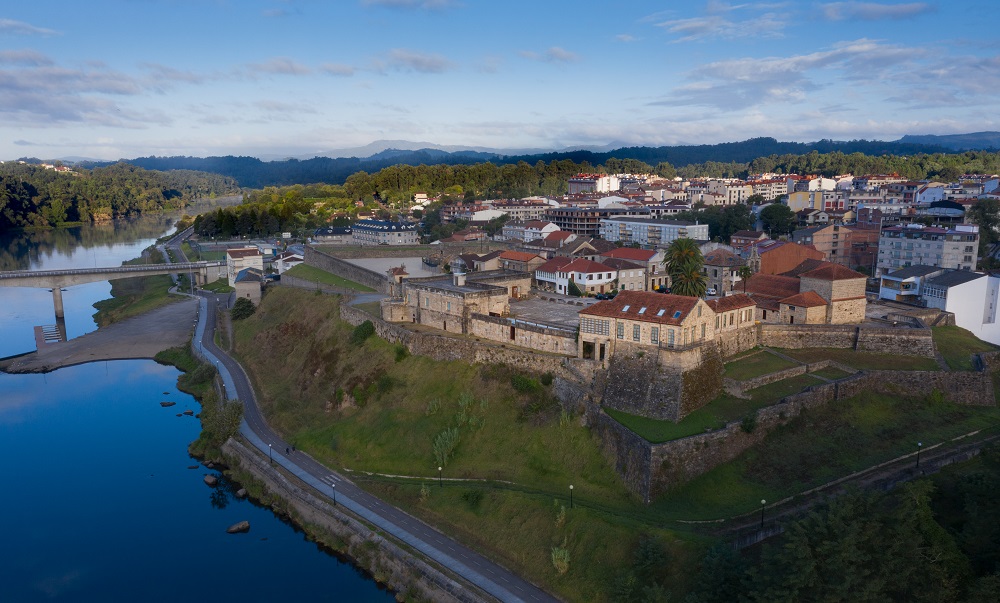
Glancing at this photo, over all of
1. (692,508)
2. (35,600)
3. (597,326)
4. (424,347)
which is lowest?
(35,600)

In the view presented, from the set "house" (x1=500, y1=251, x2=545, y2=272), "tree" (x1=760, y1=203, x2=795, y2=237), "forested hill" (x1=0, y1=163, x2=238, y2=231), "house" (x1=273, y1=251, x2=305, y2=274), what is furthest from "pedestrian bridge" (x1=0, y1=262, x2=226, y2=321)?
"forested hill" (x1=0, y1=163, x2=238, y2=231)

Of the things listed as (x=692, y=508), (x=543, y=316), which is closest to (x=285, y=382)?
(x=543, y=316)

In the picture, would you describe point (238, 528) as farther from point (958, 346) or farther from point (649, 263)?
point (958, 346)

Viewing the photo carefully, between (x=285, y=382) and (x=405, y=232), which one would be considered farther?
(x=405, y=232)

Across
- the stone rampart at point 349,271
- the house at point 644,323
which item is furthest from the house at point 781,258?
Answer: the stone rampart at point 349,271

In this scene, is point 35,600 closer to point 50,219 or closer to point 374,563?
point 374,563

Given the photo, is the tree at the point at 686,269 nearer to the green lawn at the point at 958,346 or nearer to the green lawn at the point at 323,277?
the green lawn at the point at 958,346
